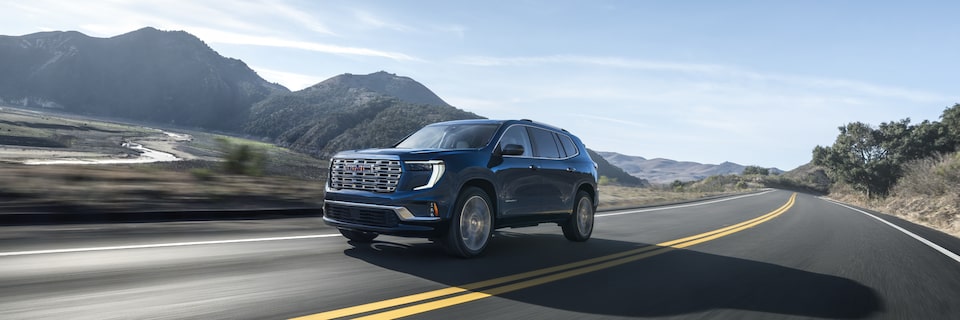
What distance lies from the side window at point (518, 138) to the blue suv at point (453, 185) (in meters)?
0.02

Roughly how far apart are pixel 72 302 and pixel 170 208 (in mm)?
7031

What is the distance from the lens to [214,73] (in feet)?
651

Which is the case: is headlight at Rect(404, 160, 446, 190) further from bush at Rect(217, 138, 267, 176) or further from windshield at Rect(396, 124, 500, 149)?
bush at Rect(217, 138, 267, 176)

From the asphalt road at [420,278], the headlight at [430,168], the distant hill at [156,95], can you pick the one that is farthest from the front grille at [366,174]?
the distant hill at [156,95]

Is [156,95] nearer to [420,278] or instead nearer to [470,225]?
[470,225]

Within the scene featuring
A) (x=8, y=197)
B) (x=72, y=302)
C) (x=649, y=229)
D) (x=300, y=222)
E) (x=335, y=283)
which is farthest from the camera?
(x=649, y=229)

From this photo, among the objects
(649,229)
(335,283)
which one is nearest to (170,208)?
(335,283)

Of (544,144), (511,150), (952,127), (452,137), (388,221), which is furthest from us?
(952,127)

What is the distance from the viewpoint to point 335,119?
4961 inches

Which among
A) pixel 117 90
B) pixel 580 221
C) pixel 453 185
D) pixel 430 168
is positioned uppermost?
pixel 117 90

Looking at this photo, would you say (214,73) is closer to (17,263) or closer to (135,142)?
(135,142)

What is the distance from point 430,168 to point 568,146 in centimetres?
371

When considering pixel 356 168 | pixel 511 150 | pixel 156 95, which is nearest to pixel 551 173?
pixel 511 150

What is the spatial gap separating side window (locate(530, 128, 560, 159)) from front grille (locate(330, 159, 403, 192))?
266 cm
